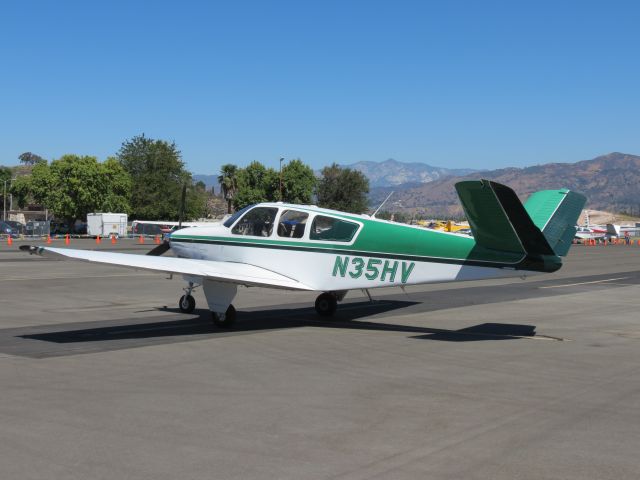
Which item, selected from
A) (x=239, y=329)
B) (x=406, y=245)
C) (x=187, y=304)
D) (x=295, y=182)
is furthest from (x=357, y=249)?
(x=295, y=182)

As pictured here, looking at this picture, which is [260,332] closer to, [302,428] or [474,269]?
[474,269]

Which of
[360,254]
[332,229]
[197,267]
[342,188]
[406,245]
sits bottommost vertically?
[197,267]

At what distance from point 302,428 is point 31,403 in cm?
305

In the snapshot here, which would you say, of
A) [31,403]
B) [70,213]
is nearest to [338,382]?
[31,403]

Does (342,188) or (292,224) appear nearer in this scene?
(292,224)

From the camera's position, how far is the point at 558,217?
42.1 feet

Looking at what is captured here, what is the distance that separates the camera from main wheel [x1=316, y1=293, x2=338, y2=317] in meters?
16.1

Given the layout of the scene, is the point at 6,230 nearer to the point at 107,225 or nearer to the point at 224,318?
the point at 107,225

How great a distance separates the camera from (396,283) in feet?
43.7

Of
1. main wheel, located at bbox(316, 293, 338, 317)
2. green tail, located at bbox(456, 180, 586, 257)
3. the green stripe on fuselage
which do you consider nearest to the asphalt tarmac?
main wheel, located at bbox(316, 293, 338, 317)

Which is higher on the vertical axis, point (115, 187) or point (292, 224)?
point (115, 187)

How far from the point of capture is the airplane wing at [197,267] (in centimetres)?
1227

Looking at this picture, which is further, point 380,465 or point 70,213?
point 70,213

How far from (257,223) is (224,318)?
203cm
